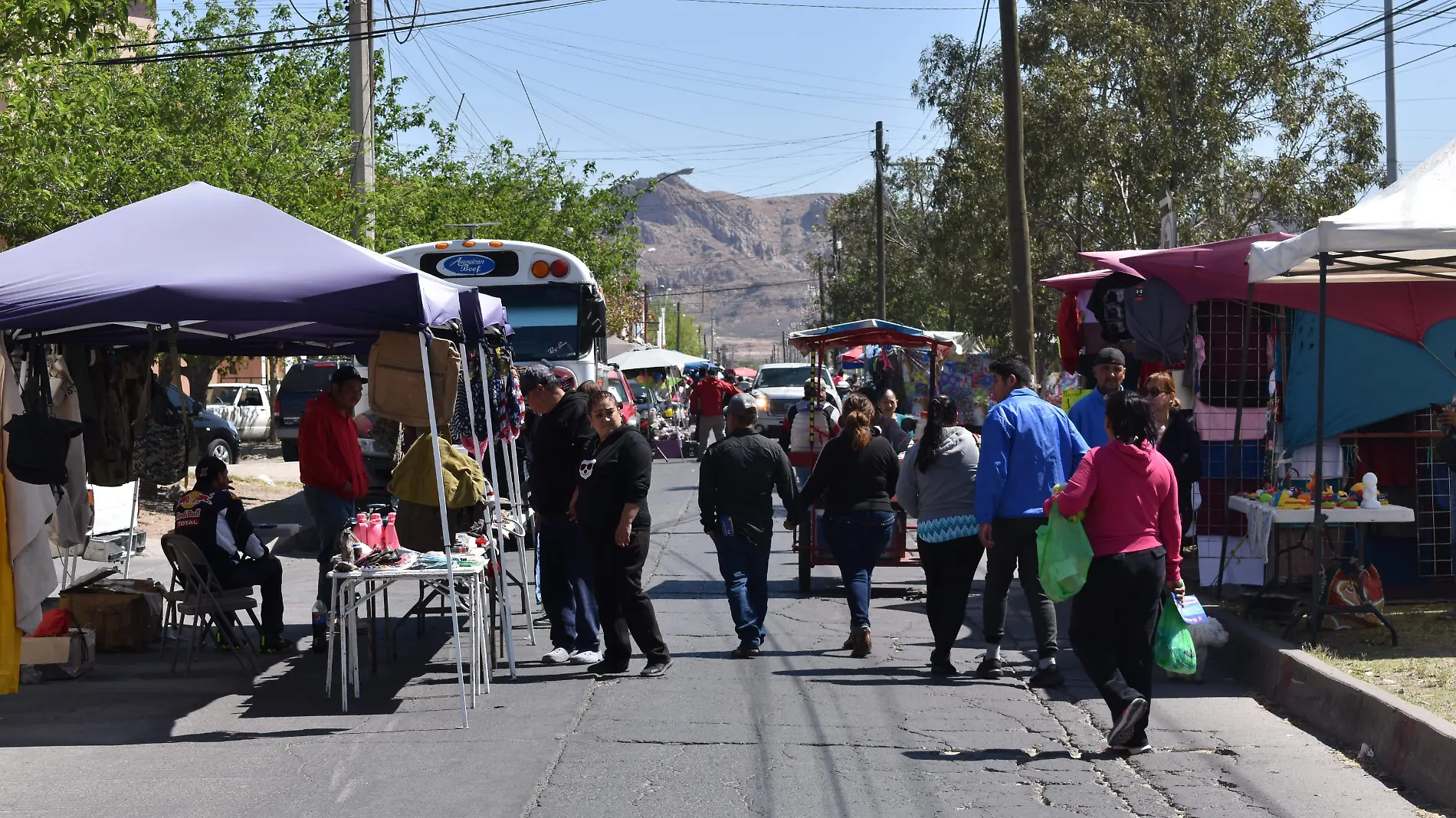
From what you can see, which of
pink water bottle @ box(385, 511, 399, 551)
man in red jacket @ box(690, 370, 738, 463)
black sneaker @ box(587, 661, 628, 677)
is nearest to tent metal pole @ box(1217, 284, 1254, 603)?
black sneaker @ box(587, 661, 628, 677)

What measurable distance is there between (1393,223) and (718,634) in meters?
5.44

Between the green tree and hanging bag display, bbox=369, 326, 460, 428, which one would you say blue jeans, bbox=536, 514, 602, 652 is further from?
the green tree

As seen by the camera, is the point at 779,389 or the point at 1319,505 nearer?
the point at 1319,505

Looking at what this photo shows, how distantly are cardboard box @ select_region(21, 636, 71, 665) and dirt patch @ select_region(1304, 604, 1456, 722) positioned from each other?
25.6 ft

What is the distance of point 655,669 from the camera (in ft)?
30.7

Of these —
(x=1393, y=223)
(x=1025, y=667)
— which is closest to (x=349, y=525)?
(x=1025, y=667)

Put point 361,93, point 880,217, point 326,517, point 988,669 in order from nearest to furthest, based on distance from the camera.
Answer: point 988,669 → point 326,517 → point 361,93 → point 880,217

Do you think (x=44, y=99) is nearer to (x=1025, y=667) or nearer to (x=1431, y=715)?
(x=1025, y=667)

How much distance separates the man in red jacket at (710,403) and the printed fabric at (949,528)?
56.5 ft

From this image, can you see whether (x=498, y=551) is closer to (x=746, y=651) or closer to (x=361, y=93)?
(x=746, y=651)

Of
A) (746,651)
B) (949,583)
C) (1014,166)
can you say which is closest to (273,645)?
(746,651)

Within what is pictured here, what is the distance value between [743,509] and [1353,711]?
3989 mm

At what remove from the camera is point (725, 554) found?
9945 millimetres

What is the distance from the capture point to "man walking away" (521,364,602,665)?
32.1ft
